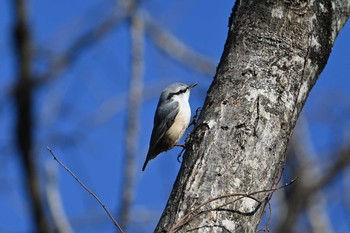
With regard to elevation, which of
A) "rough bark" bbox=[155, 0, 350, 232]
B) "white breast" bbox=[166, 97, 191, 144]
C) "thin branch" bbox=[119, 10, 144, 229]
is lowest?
"rough bark" bbox=[155, 0, 350, 232]

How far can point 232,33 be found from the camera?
283 centimetres

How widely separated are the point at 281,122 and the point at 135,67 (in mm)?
3557

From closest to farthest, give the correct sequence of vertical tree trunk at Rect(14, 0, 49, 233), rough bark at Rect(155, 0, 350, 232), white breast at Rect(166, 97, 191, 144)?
rough bark at Rect(155, 0, 350, 232) < vertical tree trunk at Rect(14, 0, 49, 233) < white breast at Rect(166, 97, 191, 144)

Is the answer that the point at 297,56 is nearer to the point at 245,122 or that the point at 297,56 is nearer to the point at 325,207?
the point at 245,122

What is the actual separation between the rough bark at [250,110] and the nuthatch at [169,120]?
69.5 inches

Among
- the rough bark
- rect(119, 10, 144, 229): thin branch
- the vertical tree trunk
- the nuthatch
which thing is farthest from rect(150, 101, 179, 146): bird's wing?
the vertical tree trunk

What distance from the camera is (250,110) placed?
2574mm

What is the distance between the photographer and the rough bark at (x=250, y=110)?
239 centimetres

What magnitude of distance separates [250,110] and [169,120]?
207 cm

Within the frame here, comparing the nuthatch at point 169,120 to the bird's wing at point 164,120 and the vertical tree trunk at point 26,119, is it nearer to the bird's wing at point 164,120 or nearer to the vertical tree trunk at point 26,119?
the bird's wing at point 164,120

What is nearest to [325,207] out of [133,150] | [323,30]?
[133,150]

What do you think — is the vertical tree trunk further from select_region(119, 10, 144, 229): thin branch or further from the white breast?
select_region(119, 10, 144, 229): thin branch

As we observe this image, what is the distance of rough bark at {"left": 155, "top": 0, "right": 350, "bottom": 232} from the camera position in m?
2.39

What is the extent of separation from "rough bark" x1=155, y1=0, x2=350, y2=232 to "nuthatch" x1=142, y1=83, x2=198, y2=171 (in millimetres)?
1766
